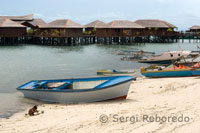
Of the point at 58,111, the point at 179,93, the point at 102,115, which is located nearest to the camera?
the point at 102,115

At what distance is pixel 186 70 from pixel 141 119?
1040cm

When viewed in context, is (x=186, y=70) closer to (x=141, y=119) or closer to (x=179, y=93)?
(x=179, y=93)

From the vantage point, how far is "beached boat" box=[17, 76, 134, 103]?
1192cm

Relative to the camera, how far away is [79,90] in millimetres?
12242

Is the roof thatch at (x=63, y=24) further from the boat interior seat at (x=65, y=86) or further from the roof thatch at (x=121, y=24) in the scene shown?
the boat interior seat at (x=65, y=86)

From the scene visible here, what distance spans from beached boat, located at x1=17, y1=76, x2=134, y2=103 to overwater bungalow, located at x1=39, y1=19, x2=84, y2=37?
39.5 meters

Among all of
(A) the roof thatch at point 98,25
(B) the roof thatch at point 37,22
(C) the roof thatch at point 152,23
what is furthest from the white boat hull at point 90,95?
(C) the roof thatch at point 152,23

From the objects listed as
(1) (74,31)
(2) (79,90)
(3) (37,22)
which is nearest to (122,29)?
(1) (74,31)

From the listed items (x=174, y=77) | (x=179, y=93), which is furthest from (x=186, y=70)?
(x=179, y=93)

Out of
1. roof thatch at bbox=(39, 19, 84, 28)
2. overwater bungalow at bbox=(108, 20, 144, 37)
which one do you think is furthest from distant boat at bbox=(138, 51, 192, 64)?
overwater bungalow at bbox=(108, 20, 144, 37)

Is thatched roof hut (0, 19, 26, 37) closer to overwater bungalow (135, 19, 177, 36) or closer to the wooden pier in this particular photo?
the wooden pier

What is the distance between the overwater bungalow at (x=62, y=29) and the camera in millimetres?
53531

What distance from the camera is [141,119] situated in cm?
779

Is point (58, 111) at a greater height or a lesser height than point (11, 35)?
lesser
